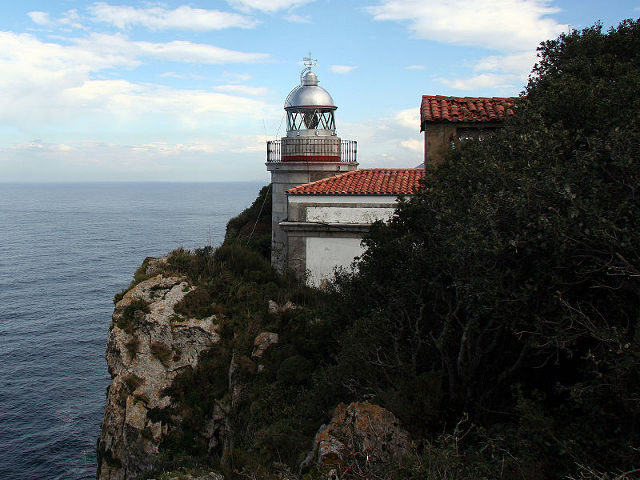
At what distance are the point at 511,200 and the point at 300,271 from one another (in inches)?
477

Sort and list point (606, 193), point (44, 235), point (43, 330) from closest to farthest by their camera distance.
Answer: point (606, 193) → point (43, 330) → point (44, 235)

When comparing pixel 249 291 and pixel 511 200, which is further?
pixel 249 291

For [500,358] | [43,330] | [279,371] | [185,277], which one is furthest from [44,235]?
[500,358]

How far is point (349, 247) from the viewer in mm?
17703

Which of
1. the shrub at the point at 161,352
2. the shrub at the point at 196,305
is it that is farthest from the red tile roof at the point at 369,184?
the shrub at the point at 161,352

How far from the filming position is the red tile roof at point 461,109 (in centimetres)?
1517

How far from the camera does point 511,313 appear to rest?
21.6 feet

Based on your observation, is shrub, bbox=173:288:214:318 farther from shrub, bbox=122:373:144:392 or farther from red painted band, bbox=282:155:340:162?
red painted band, bbox=282:155:340:162

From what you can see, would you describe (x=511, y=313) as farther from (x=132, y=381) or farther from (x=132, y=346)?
(x=132, y=346)

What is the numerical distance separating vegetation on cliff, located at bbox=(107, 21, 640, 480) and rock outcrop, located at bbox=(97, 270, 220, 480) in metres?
1.72

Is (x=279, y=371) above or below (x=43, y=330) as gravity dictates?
above

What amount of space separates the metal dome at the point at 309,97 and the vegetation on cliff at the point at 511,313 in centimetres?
1237

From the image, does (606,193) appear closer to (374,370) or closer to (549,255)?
(549,255)

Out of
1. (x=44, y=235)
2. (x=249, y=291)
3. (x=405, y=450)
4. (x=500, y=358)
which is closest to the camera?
(x=405, y=450)
